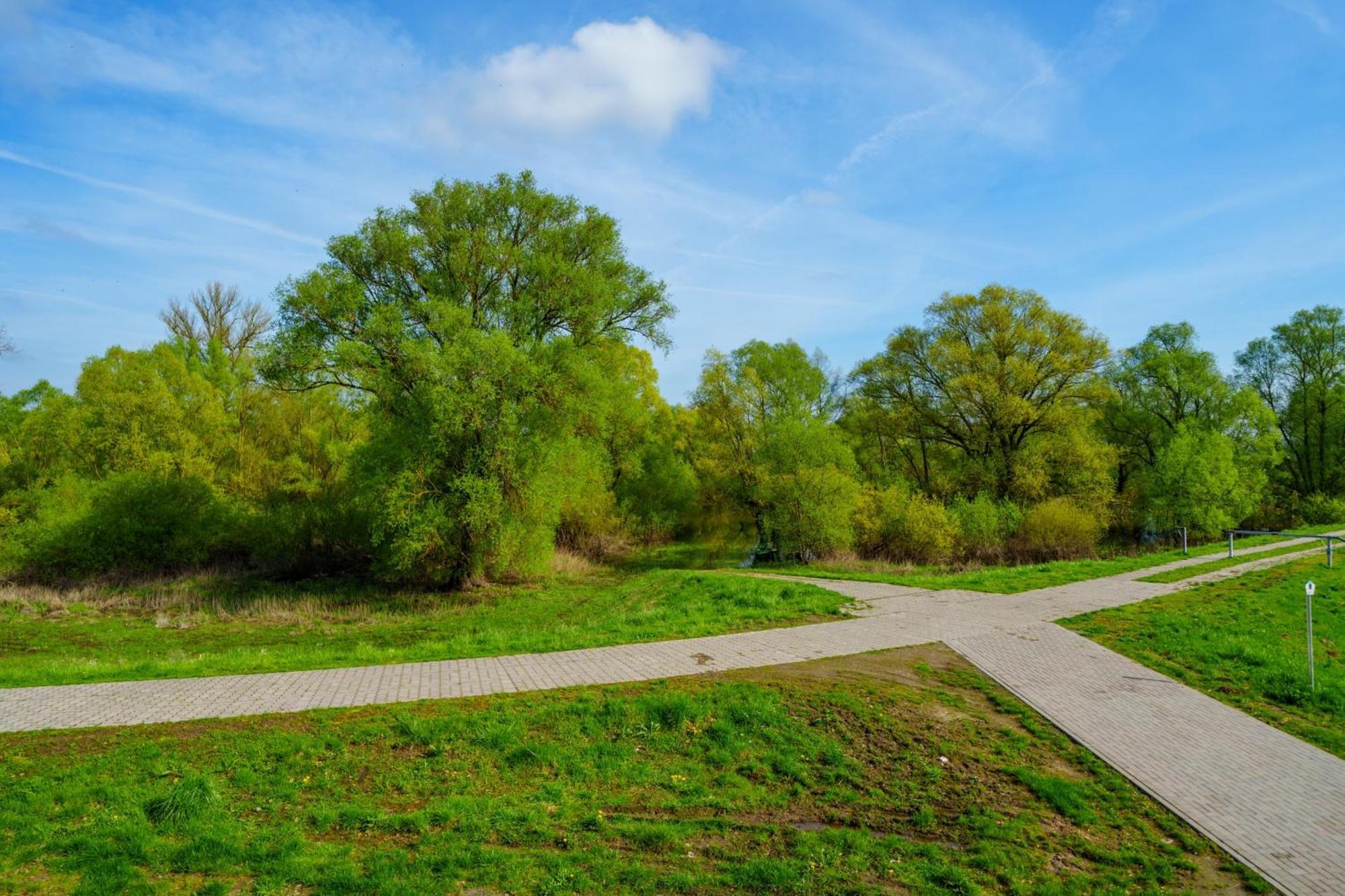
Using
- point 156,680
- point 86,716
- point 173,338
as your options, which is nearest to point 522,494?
point 156,680

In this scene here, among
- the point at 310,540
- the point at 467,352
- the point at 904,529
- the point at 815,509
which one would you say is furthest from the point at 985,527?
the point at 310,540

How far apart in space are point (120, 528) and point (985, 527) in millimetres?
31385

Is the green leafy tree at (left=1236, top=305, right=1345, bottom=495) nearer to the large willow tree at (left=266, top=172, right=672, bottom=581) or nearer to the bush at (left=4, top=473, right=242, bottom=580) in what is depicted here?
the large willow tree at (left=266, top=172, right=672, bottom=581)

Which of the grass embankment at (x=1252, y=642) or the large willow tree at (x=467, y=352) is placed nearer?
the grass embankment at (x=1252, y=642)

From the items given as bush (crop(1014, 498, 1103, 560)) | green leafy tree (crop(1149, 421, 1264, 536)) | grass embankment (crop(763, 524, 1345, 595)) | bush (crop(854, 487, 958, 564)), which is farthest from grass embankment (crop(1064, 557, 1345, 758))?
green leafy tree (crop(1149, 421, 1264, 536))

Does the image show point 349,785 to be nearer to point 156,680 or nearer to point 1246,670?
point 156,680

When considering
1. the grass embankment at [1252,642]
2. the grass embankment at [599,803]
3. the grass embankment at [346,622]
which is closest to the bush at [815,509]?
the grass embankment at [346,622]

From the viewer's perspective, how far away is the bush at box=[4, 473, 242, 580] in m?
24.6

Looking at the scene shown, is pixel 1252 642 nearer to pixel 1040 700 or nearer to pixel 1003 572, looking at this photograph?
pixel 1040 700

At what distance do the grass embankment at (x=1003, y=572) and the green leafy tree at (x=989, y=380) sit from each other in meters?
9.51

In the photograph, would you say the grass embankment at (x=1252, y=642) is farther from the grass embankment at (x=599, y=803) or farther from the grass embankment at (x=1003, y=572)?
the grass embankment at (x=599, y=803)

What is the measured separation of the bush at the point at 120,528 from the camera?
→ 80.8ft

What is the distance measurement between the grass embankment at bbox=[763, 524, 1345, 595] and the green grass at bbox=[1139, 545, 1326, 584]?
0.77ft

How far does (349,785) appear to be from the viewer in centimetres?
694
